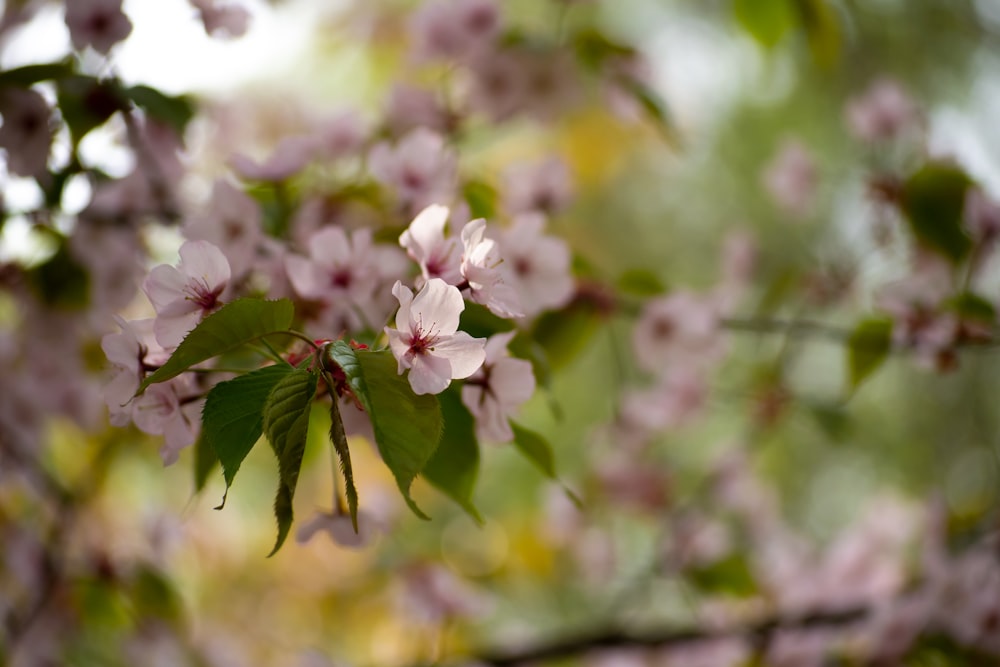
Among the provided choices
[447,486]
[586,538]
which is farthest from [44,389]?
[586,538]

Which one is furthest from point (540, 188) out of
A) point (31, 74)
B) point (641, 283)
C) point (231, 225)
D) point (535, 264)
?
point (31, 74)

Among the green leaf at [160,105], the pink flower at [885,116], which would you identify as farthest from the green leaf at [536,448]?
the pink flower at [885,116]

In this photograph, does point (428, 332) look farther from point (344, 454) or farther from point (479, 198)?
point (479, 198)

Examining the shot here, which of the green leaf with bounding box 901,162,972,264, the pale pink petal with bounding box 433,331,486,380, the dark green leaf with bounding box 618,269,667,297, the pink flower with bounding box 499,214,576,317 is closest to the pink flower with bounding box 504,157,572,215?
the dark green leaf with bounding box 618,269,667,297

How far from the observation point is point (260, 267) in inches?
23.8

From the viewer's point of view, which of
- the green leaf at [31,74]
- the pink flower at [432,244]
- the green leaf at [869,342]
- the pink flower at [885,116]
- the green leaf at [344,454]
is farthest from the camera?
the pink flower at [885,116]

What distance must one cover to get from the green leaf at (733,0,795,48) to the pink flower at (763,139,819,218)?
40 cm

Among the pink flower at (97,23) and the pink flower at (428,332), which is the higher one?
the pink flower at (97,23)

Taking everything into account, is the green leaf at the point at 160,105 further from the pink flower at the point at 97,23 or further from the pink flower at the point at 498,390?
the pink flower at the point at 498,390

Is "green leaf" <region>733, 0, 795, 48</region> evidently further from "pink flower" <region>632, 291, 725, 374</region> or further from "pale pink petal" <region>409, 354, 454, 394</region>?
"pale pink petal" <region>409, 354, 454, 394</region>

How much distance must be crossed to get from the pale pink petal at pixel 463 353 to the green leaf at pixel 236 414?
0.08 m

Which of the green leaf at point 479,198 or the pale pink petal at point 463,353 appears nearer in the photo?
the pale pink petal at point 463,353

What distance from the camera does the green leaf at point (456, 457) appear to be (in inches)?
21.7

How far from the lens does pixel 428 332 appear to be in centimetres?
44
